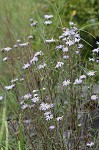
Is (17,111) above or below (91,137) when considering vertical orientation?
above

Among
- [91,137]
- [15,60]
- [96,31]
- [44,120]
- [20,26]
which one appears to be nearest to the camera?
[44,120]

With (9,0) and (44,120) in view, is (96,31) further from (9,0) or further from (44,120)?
(44,120)

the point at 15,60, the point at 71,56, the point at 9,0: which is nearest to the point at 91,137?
the point at 71,56

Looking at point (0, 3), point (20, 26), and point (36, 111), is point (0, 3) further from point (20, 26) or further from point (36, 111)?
point (36, 111)

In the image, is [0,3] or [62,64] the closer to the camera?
[62,64]

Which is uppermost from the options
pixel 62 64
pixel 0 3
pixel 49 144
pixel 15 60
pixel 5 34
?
pixel 0 3

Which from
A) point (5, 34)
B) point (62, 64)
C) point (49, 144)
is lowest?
point (49, 144)

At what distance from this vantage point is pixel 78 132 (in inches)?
112

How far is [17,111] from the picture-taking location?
3014 mm

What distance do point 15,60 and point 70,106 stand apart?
1.40 metres

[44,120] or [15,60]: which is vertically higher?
[15,60]

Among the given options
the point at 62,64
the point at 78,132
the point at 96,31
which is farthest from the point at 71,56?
the point at 96,31

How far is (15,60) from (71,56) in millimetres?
1349

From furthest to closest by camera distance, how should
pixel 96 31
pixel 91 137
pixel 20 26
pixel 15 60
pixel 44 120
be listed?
pixel 96 31, pixel 20 26, pixel 15 60, pixel 91 137, pixel 44 120
